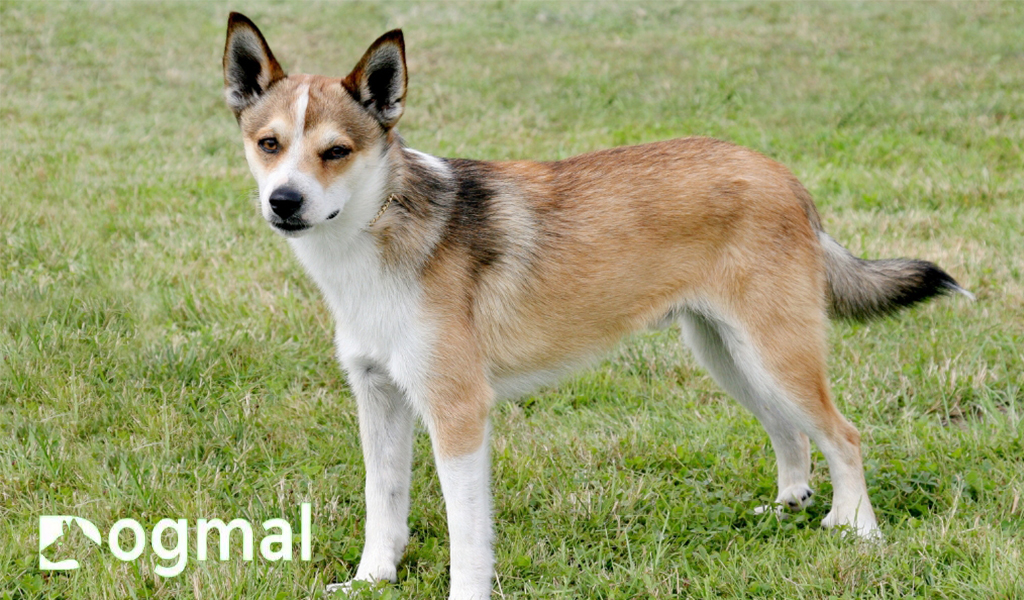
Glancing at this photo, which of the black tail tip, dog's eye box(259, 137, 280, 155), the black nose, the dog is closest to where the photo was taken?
the black nose

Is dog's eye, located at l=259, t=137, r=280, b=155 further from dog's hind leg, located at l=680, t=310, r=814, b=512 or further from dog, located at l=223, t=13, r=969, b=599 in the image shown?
dog's hind leg, located at l=680, t=310, r=814, b=512

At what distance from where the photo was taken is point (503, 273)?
13.3ft

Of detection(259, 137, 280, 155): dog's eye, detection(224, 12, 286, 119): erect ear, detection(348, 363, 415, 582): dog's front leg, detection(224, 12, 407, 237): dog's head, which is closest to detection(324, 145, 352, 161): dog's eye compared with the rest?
detection(224, 12, 407, 237): dog's head

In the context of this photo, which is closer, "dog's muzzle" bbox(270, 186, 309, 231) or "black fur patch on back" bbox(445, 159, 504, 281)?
"dog's muzzle" bbox(270, 186, 309, 231)

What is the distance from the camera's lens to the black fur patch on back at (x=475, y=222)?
13.1 feet

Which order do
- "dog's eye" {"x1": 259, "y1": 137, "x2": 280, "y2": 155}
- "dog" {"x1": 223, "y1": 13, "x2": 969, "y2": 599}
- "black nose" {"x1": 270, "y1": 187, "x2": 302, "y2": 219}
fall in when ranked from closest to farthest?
"black nose" {"x1": 270, "y1": 187, "x2": 302, "y2": 219}, "dog's eye" {"x1": 259, "y1": 137, "x2": 280, "y2": 155}, "dog" {"x1": 223, "y1": 13, "x2": 969, "y2": 599}

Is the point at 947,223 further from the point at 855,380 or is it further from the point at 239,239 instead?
the point at 239,239

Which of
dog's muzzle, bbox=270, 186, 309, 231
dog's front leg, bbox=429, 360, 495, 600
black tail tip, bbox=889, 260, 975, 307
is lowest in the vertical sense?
dog's front leg, bbox=429, 360, 495, 600

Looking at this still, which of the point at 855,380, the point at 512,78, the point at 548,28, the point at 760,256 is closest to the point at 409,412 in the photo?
the point at 760,256

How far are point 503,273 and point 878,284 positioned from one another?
174cm

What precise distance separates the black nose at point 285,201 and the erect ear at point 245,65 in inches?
26.3

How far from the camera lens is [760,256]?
4.17 meters

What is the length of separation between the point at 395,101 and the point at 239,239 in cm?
404

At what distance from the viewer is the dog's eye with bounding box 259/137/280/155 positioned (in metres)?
3.65
